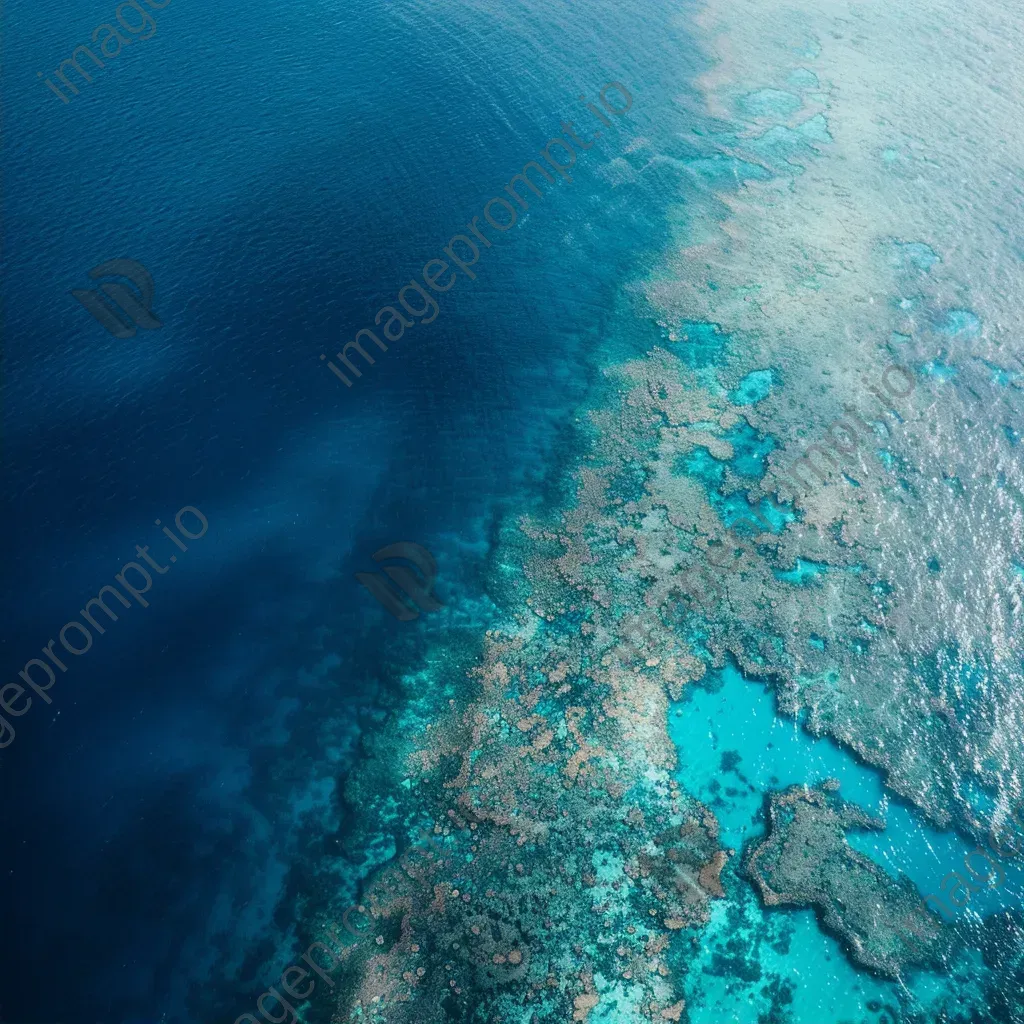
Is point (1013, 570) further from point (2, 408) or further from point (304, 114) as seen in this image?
point (304, 114)

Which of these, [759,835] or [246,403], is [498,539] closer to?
[246,403]

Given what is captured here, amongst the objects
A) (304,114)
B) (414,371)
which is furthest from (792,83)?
(414,371)

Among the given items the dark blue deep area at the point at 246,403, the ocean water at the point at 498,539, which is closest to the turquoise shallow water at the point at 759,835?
the ocean water at the point at 498,539

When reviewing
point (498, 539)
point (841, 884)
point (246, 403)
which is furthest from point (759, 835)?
point (246, 403)

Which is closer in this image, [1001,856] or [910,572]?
[1001,856]

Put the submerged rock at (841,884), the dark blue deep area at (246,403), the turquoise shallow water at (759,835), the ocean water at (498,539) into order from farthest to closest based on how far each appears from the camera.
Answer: the dark blue deep area at (246,403) < the ocean water at (498,539) < the submerged rock at (841,884) < the turquoise shallow water at (759,835)

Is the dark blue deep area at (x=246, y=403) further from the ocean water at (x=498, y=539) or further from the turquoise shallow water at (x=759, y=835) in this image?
the turquoise shallow water at (x=759, y=835)

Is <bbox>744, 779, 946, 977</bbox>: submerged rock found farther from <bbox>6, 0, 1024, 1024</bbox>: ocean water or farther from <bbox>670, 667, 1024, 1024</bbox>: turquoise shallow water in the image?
<bbox>670, 667, 1024, 1024</bbox>: turquoise shallow water
